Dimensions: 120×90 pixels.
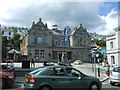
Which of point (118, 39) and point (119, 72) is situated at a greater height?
point (118, 39)

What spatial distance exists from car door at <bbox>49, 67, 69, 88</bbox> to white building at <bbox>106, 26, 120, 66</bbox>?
105ft

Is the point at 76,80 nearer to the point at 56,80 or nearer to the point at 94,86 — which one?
the point at 56,80

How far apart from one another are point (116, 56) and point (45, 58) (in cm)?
2126

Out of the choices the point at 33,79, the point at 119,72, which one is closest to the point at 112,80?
the point at 119,72

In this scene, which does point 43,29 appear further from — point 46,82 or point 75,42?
point 46,82

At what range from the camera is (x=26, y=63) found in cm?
2078

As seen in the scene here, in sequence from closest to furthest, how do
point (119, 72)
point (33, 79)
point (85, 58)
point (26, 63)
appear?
point (33, 79) → point (119, 72) → point (26, 63) → point (85, 58)

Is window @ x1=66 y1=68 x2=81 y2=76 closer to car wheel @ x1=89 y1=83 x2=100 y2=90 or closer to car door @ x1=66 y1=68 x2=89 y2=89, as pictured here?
car door @ x1=66 y1=68 x2=89 y2=89

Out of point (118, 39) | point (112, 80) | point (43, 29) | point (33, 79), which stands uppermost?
point (43, 29)

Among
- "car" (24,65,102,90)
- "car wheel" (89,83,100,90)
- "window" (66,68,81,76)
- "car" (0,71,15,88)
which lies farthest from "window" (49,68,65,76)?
"car" (0,71,15,88)

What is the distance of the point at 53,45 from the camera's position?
51531 mm

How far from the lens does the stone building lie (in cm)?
4797

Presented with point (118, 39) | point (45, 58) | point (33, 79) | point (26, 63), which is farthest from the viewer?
point (45, 58)

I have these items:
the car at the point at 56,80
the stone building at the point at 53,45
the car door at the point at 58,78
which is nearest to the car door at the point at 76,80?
the car at the point at 56,80
